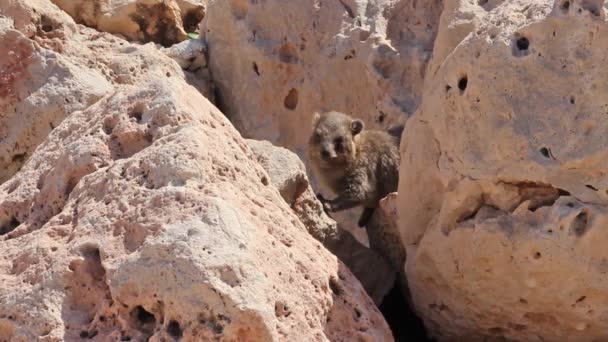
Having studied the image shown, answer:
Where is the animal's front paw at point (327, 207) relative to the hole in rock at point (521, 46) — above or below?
below

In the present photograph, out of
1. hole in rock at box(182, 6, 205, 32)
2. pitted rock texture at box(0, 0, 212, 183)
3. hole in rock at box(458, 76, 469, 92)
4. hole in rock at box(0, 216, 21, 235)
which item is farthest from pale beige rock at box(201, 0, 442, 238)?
hole in rock at box(0, 216, 21, 235)

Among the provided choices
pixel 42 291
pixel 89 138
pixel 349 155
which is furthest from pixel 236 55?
pixel 42 291

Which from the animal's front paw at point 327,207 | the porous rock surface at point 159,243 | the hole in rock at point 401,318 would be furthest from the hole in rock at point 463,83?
the animal's front paw at point 327,207

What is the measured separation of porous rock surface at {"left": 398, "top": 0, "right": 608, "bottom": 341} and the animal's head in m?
3.26

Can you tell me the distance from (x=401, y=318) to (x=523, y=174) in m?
1.49

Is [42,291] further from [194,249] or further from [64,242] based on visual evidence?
[194,249]

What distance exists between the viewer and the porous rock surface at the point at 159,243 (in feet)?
12.0

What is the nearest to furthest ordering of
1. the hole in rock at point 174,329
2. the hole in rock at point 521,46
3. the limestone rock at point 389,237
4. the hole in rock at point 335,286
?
the hole in rock at point 174,329
the hole in rock at point 335,286
the hole in rock at point 521,46
the limestone rock at point 389,237

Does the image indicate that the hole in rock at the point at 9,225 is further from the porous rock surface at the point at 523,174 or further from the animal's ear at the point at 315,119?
the animal's ear at the point at 315,119

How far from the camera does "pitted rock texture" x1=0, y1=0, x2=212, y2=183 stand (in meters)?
6.72

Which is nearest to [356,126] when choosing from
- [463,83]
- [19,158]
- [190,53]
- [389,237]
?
[190,53]

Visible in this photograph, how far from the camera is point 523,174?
4.61 metres

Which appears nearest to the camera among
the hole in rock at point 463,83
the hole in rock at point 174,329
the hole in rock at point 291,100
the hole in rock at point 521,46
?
the hole in rock at point 174,329

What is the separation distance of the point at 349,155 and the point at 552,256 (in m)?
4.42
